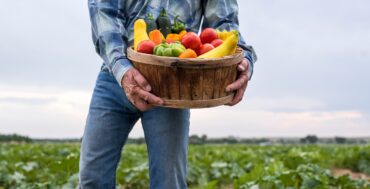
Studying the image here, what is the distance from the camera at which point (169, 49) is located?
3.03m

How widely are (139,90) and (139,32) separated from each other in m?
0.33

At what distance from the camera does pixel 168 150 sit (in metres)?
3.44

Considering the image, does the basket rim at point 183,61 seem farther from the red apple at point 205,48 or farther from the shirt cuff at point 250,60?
the shirt cuff at point 250,60

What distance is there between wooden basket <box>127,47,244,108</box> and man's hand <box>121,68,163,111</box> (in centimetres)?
3

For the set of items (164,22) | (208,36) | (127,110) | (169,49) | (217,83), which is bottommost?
(127,110)

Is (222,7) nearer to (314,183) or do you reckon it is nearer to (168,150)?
(168,150)

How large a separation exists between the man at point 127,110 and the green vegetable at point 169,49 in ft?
0.84

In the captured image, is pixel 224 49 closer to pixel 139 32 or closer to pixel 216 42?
pixel 216 42

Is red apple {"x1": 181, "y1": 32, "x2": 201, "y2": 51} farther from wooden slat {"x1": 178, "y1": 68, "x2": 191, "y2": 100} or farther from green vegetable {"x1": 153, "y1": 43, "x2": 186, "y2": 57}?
wooden slat {"x1": 178, "y1": 68, "x2": 191, "y2": 100}

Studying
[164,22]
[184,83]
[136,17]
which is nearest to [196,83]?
[184,83]

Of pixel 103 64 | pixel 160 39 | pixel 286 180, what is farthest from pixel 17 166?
pixel 160 39

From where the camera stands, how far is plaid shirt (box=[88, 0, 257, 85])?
3.47 meters

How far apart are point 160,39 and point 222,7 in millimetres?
576

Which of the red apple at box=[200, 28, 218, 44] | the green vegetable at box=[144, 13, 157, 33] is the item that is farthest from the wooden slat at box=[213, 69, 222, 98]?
the green vegetable at box=[144, 13, 157, 33]
